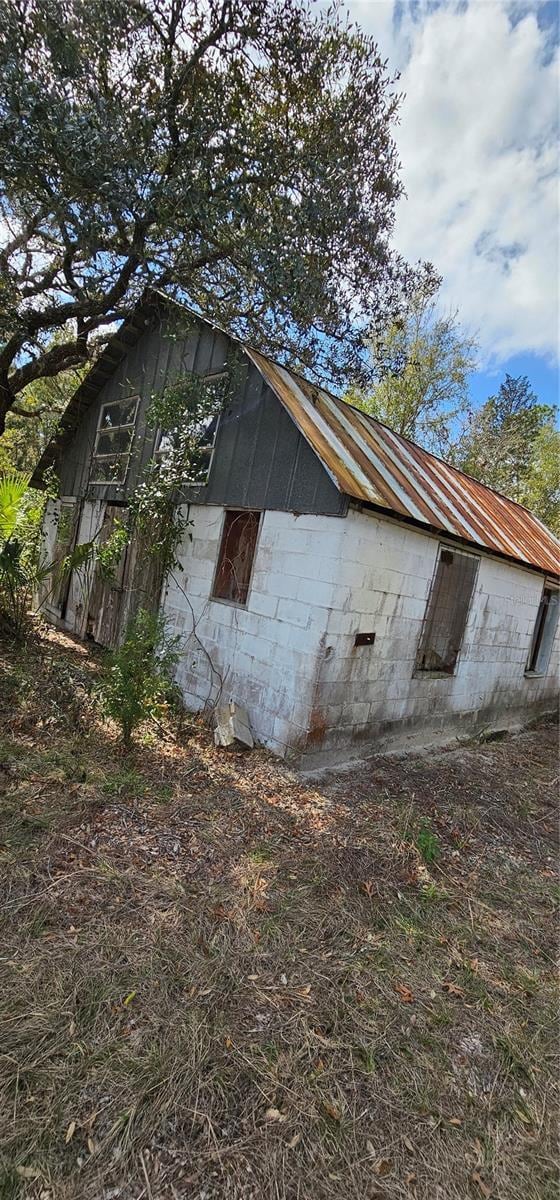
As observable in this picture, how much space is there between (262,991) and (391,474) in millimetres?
5282

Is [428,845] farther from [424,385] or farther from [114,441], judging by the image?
[424,385]

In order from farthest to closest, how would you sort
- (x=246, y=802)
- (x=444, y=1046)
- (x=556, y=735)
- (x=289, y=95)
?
(x=556, y=735), (x=289, y=95), (x=246, y=802), (x=444, y=1046)

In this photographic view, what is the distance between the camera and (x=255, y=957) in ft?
9.02

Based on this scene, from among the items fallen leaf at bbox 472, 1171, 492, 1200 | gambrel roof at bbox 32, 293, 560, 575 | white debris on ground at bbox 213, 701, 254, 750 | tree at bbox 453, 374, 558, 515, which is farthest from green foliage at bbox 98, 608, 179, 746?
tree at bbox 453, 374, 558, 515

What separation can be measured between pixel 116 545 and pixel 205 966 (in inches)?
241

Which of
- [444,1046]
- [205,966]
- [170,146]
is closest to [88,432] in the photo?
[170,146]

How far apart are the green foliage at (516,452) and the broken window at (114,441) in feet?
48.8

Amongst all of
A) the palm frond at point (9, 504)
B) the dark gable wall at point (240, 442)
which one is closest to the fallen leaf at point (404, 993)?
the dark gable wall at point (240, 442)

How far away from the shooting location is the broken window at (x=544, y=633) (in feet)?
31.3

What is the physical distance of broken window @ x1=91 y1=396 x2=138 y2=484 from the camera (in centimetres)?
891

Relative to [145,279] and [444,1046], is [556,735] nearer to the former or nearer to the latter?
[444,1046]

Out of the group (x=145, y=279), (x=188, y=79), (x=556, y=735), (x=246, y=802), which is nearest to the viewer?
(x=246, y=802)

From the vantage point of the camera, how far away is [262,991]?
2543mm

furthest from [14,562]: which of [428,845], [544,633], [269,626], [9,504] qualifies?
[544,633]
